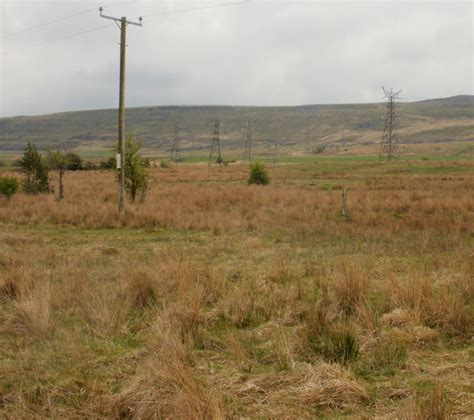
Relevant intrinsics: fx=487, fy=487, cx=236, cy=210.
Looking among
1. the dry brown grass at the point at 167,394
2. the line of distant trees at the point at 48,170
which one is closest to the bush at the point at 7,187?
the line of distant trees at the point at 48,170

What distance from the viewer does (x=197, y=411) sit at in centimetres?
408

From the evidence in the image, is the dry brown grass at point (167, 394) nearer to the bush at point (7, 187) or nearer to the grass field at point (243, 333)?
the grass field at point (243, 333)

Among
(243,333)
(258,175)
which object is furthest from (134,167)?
(243,333)

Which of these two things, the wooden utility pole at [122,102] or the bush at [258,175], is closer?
the wooden utility pole at [122,102]

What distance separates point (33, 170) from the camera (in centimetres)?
3020

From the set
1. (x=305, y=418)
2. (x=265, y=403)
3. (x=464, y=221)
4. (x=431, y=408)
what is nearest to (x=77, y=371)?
(x=265, y=403)

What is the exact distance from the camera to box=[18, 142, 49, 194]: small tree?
29.8 m

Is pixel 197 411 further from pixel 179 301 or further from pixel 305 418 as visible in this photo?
pixel 179 301

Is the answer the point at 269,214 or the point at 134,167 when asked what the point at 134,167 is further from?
the point at 269,214

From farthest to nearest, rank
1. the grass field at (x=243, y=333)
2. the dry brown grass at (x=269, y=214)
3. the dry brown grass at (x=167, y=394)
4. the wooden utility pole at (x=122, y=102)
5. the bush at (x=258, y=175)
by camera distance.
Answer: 1. the bush at (x=258, y=175)
2. the wooden utility pole at (x=122, y=102)
3. the dry brown grass at (x=269, y=214)
4. the grass field at (x=243, y=333)
5. the dry brown grass at (x=167, y=394)

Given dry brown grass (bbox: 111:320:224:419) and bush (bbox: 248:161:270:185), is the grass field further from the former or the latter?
bush (bbox: 248:161:270:185)

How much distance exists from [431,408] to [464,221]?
13.9m

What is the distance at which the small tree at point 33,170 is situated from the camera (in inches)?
1173

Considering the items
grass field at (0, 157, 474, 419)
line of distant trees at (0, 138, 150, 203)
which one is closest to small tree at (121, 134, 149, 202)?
line of distant trees at (0, 138, 150, 203)
